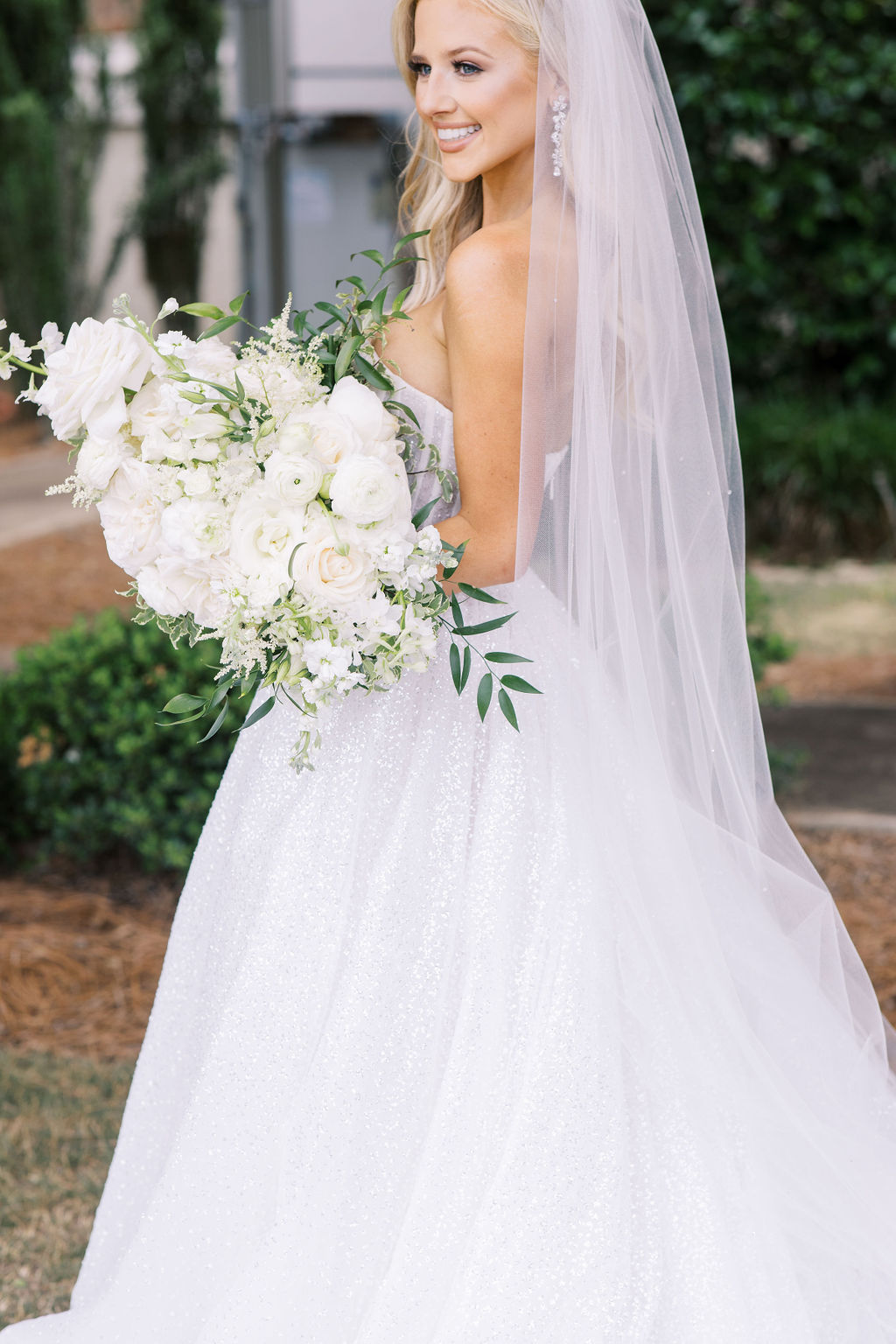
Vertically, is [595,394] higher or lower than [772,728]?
higher

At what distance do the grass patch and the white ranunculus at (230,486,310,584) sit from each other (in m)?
1.49

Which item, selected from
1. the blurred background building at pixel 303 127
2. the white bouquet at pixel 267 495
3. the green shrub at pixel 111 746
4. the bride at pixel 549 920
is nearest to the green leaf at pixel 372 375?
the white bouquet at pixel 267 495

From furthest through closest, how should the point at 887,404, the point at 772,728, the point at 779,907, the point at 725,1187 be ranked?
the point at 887,404 < the point at 772,728 < the point at 779,907 < the point at 725,1187

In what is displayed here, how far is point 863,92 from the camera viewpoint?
29.4ft

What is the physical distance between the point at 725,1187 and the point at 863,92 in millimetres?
8643

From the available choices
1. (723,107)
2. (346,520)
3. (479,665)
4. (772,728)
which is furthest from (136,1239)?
(723,107)

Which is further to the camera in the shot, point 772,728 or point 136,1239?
point 772,728

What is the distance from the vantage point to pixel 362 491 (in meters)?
1.75

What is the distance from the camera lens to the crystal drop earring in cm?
191

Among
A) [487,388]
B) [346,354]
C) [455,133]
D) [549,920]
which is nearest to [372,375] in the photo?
[346,354]

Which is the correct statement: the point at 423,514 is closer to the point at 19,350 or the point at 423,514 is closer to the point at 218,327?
the point at 218,327

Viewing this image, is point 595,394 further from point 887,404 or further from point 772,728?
point 887,404

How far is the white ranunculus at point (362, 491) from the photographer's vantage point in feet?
5.75

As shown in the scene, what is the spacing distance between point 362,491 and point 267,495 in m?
0.14
